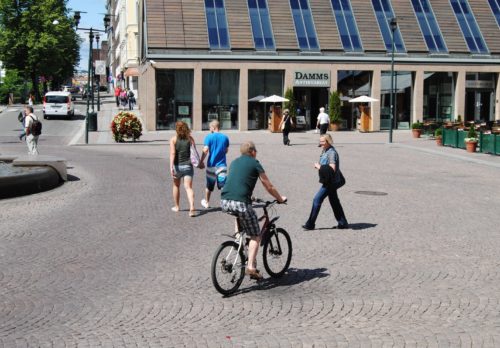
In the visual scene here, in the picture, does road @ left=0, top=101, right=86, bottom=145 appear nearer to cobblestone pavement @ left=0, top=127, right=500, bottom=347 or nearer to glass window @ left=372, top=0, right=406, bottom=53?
cobblestone pavement @ left=0, top=127, right=500, bottom=347

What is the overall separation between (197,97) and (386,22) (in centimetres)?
1510

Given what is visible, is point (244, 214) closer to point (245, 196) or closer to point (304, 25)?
point (245, 196)

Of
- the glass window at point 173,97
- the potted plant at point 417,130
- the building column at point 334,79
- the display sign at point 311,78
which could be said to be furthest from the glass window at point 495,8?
the glass window at point 173,97

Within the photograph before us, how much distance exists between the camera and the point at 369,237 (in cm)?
1164

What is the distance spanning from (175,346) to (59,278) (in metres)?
3.01

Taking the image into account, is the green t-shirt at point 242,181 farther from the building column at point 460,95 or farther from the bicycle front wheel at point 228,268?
the building column at point 460,95

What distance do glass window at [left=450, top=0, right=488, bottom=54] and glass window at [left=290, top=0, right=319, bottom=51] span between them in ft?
37.8

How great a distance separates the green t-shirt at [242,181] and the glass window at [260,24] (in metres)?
38.6

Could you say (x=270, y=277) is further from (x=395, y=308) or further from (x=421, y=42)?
(x=421, y=42)

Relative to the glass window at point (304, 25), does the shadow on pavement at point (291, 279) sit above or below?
below

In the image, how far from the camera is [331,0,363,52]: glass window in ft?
157

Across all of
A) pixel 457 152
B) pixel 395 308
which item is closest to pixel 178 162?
pixel 395 308

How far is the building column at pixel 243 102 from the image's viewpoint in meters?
45.8

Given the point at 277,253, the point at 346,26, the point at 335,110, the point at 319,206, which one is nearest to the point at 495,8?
the point at 346,26
